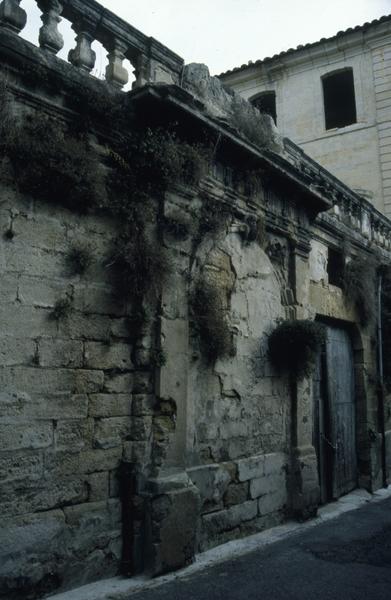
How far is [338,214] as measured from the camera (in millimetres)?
8172

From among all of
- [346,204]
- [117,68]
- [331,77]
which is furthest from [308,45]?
[117,68]

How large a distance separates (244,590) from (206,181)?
3774 millimetres

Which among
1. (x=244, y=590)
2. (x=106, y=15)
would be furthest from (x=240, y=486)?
(x=106, y=15)

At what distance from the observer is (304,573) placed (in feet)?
13.9

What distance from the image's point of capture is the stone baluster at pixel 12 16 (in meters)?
3.73

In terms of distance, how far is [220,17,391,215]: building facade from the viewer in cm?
1326

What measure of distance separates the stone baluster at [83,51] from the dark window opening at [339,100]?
11400 mm

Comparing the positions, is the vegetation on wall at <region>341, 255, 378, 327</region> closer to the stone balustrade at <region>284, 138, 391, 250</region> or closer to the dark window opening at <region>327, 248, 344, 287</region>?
the dark window opening at <region>327, 248, 344, 287</region>

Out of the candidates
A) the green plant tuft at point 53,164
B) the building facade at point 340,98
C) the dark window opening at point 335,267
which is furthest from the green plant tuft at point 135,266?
the building facade at point 340,98

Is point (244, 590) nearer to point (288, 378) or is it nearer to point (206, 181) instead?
point (288, 378)

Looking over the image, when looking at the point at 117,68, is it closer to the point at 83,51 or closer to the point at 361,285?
the point at 83,51

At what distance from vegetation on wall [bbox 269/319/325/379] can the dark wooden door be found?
4.31 feet

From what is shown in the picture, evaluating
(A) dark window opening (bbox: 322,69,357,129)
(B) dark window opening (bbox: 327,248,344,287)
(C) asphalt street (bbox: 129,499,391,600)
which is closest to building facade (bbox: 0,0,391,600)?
(C) asphalt street (bbox: 129,499,391,600)

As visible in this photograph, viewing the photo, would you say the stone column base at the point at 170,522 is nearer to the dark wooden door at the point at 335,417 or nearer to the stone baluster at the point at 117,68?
the dark wooden door at the point at 335,417
